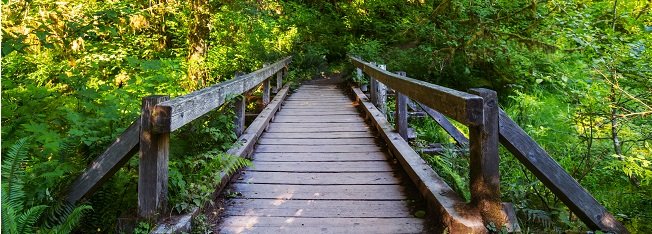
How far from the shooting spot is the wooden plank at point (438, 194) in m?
2.61

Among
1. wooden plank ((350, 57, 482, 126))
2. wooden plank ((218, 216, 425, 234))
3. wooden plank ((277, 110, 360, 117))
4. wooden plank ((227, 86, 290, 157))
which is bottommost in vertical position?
wooden plank ((218, 216, 425, 234))

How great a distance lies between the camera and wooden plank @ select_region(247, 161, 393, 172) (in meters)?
4.47

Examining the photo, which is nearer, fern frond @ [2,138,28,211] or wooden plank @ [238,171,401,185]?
fern frond @ [2,138,28,211]

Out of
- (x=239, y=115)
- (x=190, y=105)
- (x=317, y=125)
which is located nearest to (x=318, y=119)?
(x=317, y=125)

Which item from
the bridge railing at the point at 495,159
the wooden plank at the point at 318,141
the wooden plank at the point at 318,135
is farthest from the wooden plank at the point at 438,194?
the wooden plank at the point at 318,135

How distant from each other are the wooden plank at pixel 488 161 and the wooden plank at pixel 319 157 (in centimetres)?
224

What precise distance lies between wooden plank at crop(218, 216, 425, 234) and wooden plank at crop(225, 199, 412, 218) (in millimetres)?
75

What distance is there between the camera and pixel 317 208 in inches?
134

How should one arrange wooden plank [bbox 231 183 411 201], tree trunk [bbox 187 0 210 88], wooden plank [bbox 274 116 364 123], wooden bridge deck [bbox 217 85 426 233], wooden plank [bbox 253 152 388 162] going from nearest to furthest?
wooden bridge deck [bbox 217 85 426 233], wooden plank [bbox 231 183 411 201], wooden plank [bbox 253 152 388 162], wooden plank [bbox 274 116 364 123], tree trunk [bbox 187 0 210 88]

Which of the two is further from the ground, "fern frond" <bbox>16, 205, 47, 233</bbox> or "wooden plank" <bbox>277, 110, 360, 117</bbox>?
"fern frond" <bbox>16, 205, 47, 233</bbox>

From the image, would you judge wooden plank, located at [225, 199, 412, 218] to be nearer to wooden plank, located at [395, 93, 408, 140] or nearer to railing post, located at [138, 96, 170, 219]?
railing post, located at [138, 96, 170, 219]

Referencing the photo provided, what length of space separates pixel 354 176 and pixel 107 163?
2.39 metres

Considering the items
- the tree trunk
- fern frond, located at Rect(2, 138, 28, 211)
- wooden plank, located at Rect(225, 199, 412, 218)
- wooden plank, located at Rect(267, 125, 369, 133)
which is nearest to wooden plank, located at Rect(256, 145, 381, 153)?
wooden plank, located at Rect(267, 125, 369, 133)

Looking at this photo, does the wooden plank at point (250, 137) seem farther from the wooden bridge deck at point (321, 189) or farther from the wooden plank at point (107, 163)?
the wooden plank at point (107, 163)
